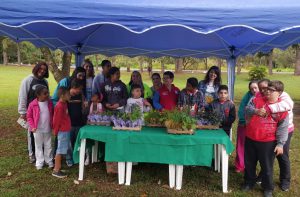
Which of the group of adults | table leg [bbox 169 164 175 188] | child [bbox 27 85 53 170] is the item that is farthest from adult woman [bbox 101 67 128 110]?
table leg [bbox 169 164 175 188]

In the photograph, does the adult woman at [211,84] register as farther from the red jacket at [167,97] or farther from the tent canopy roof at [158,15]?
the tent canopy roof at [158,15]

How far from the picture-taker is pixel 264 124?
4.15 meters

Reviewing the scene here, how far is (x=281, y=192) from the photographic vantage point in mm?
4633

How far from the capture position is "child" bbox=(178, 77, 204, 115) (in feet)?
17.1

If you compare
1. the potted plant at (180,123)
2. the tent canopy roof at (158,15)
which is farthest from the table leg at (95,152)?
the tent canopy roof at (158,15)

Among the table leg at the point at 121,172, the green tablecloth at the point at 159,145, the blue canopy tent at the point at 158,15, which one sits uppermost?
the blue canopy tent at the point at 158,15

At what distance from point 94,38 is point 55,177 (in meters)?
3.31

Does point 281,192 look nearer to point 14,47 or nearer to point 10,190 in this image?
point 10,190

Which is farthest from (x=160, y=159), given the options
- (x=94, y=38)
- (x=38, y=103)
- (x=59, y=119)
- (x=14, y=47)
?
(x=14, y=47)

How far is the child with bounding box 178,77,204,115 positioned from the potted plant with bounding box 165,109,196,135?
0.69m

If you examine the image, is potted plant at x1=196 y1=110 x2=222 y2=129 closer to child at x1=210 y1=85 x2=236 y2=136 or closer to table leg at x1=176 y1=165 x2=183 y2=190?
child at x1=210 y1=85 x2=236 y2=136

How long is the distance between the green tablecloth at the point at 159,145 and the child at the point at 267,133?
1.02 feet

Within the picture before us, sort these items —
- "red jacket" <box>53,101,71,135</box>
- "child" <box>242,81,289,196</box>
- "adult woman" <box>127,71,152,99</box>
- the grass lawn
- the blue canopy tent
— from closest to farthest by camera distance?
the blue canopy tent, "child" <box>242,81,289,196</box>, the grass lawn, "red jacket" <box>53,101,71,135</box>, "adult woman" <box>127,71,152,99</box>

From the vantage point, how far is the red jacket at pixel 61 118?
4.85 meters
